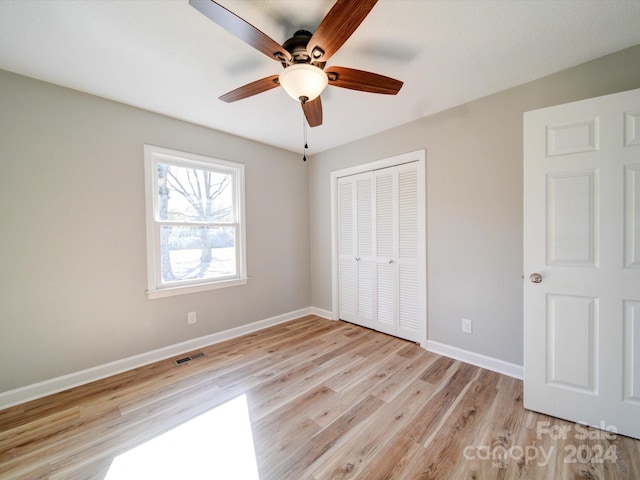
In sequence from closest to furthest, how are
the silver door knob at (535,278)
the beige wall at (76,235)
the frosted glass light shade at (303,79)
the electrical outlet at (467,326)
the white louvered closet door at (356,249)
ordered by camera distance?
the frosted glass light shade at (303,79) → the silver door knob at (535,278) → the beige wall at (76,235) → the electrical outlet at (467,326) → the white louvered closet door at (356,249)

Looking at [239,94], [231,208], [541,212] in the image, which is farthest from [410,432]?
[231,208]

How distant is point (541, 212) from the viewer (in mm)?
1722

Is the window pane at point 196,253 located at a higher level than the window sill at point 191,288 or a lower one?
higher

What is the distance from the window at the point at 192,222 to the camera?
8.41 feet

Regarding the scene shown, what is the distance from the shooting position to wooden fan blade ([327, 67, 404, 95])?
1536mm

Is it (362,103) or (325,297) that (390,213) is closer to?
(362,103)

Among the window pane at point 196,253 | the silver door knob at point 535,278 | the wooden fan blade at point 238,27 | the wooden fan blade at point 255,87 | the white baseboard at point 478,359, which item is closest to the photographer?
the wooden fan blade at point 238,27

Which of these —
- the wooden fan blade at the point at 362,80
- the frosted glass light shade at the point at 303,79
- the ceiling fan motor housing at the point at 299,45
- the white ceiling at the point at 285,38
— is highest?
the white ceiling at the point at 285,38

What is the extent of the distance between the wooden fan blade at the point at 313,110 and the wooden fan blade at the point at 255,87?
0.24m

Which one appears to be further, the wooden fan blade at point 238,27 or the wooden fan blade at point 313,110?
the wooden fan blade at point 313,110

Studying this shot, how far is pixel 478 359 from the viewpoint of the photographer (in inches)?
94.3

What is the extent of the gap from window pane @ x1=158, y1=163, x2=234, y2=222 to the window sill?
744 millimetres

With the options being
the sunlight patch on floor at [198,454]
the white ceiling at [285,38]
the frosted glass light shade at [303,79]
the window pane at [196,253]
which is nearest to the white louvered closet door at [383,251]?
the white ceiling at [285,38]

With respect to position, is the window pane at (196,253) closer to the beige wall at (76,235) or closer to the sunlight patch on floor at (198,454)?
the beige wall at (76,235)
